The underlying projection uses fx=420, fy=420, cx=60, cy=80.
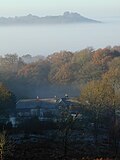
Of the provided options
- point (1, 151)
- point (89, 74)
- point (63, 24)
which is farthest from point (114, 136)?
point (63, 24)

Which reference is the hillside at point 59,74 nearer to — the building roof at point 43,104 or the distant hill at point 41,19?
the building roof at point 43,104

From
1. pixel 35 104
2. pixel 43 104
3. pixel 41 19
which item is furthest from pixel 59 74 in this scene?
pixel 41 19

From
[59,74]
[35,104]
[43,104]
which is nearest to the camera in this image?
[35,104]

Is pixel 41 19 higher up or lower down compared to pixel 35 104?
higher up

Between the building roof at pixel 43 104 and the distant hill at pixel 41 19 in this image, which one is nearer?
the building roof at pixel 43 104

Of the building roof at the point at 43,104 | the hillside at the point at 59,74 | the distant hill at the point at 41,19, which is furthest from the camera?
the distant hill at the point at 41,19

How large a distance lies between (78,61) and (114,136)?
2673 cm

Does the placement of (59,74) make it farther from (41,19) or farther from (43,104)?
(41,19)

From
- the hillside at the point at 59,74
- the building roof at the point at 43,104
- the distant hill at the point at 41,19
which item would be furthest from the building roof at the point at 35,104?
the distant hill at the point at 41,19

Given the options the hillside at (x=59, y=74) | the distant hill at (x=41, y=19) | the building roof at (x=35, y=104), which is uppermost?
the distant hill at (x=41, y=19)

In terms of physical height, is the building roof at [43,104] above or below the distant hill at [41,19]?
below

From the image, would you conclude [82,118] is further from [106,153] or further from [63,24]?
[63,24]

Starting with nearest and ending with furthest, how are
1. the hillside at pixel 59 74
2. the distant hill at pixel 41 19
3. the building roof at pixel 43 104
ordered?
the building roof at pixel 43 104 → the hillside at pixel 59 74 → the distant hill at pixel 41 19

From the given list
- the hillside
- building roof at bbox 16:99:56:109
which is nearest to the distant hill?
the hillside
